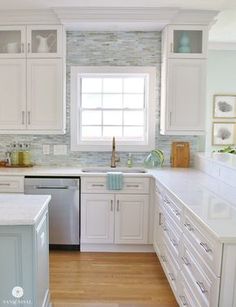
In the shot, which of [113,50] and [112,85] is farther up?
[113,50]

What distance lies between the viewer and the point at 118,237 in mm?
3527

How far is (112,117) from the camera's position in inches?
162

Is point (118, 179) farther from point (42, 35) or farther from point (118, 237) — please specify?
point (42, 35)

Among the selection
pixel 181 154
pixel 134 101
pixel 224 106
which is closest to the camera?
pixel 181 154

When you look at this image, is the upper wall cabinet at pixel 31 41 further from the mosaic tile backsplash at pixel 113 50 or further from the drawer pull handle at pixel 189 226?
the drawer pull handle at pixel 189 226

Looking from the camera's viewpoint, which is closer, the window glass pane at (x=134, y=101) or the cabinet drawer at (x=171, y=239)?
the cabinet drawer at (x=171, y=239)

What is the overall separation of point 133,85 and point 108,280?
236cm

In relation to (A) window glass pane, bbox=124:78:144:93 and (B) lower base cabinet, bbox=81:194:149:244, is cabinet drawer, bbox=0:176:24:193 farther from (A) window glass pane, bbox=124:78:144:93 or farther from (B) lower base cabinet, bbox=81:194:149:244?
(A) window glass pane, bbox=124:78:144:93

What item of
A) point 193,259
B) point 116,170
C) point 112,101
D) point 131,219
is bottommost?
point 131,219

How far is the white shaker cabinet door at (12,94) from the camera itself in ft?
11.8

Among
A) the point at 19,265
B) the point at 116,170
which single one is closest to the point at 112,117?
the point at 116,170

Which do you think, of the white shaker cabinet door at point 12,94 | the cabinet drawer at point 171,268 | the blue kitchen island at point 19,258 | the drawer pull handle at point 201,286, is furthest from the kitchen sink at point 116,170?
the drawer pull handle at point 201,286

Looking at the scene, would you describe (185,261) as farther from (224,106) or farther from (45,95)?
(224,106)

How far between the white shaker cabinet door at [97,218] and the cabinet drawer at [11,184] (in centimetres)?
69
